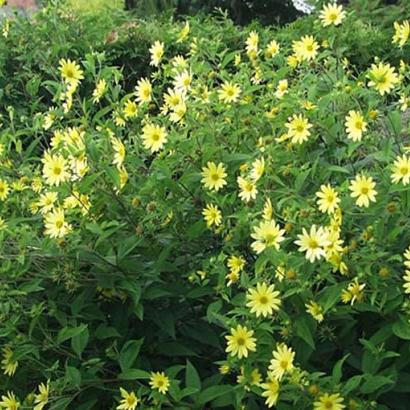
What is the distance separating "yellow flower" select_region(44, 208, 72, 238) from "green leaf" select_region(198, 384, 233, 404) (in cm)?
52

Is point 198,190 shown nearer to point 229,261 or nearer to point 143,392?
point 229,261

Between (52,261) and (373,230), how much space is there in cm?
83

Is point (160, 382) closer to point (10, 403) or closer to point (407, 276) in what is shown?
point (10, 403)

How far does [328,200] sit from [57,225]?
0.67 meters

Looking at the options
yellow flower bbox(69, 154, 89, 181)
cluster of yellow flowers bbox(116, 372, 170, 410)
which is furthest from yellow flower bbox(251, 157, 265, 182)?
cluster of yellow flowers bbox(116, 372, 170, 410)

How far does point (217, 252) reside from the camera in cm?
243

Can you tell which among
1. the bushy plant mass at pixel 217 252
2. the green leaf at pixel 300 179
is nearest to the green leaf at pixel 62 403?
the bushy plant mass at pixel 217 252

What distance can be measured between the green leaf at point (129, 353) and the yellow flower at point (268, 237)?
429 millimetres

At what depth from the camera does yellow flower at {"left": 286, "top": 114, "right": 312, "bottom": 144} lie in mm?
2318

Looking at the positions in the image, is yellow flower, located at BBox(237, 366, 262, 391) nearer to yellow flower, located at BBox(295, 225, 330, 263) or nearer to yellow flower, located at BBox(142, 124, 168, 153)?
yellow flower, located at BBox(295, 225, 330, 263)

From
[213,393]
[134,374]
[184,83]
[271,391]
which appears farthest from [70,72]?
[271,391]

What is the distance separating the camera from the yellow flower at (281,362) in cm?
201

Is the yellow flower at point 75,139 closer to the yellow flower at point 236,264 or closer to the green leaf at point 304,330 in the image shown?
the yellow flower at point 236,264

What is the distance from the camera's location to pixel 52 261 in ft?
7.63
